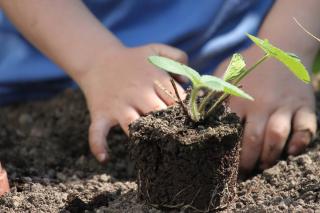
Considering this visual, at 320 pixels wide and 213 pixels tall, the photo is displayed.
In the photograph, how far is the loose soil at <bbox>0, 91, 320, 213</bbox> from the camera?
44.6 inches

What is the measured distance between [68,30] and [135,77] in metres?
0.23

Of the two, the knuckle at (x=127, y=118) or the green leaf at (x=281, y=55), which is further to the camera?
the knuckle at (x=127, y=118)

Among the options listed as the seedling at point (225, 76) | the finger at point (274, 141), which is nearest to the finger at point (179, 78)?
the finger at point (274, 141)

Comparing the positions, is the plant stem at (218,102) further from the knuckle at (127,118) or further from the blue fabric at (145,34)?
the blue fabric at (145,34)

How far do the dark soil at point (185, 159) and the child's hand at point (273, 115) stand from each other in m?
0.32

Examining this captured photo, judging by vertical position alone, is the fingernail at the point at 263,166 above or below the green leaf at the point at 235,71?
below

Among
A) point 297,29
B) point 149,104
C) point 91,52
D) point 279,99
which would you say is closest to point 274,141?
point 279,99

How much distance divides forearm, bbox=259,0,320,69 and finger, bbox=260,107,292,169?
0.28 m

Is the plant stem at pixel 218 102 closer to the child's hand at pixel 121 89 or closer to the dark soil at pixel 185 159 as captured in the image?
the dark soil at pixel 185 159

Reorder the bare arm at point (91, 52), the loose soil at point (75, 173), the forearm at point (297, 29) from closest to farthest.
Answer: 1. the loose soil at point (75, 173)
2. the bare arm at point (91, 52)
3. the forearm at point (297, 29)

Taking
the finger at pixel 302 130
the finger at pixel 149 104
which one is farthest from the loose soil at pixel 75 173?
the finger at pixel 149 104

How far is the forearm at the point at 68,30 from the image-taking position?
5.20 feet

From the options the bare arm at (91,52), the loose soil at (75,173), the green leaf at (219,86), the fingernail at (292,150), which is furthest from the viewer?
the bare arm at (91,52)

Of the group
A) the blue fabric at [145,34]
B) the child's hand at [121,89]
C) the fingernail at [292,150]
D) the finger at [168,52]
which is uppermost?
the blue fabric at [145,34]
